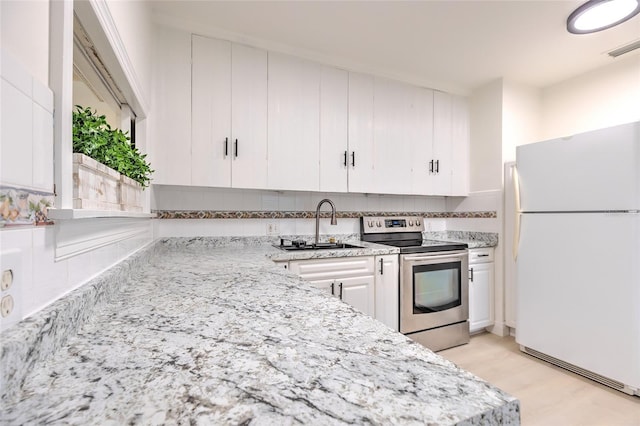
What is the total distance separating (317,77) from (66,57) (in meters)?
2.04

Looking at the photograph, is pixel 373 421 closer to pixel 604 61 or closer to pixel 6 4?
pixel 6 4

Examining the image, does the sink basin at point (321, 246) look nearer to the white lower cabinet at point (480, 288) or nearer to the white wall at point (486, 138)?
the white lower cabinet at point (480, 288)

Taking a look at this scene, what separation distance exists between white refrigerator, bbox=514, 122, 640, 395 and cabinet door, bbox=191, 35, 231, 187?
2.35 m

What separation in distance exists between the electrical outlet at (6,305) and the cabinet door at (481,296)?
295cm

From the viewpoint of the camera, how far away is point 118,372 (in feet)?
1.50

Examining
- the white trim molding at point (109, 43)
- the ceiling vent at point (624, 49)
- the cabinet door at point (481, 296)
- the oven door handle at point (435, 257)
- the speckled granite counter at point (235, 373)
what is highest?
the ceiling vent at point (624, 49)

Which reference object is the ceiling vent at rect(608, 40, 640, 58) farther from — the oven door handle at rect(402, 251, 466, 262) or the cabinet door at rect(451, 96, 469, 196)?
the oven door handle at rect(402, 251, 466, 262)

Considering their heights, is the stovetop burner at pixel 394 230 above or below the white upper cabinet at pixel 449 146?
below

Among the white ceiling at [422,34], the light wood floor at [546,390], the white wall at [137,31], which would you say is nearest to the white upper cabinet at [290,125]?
the white ceiling at [422,34]

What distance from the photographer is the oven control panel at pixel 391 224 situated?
2.86 m

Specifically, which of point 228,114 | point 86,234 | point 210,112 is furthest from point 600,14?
point 86,234

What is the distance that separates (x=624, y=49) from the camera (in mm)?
2332

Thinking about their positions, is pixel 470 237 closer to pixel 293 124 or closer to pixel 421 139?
pixel 421 139

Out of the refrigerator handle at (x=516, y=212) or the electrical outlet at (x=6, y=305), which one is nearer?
the electrical outlet at (x=6, y=305)
